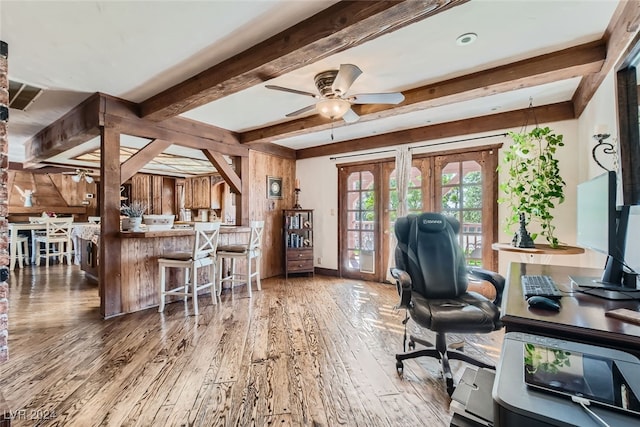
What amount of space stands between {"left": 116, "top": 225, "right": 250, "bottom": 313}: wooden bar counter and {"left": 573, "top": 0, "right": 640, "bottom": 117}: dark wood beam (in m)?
4.32

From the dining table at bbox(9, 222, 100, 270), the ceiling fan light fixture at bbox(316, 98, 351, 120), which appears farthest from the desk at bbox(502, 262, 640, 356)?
the dining table at bbox(9, 222, 100, 270)

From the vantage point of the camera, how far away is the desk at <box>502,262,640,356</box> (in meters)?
0.99

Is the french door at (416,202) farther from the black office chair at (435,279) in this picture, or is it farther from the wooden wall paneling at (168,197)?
the wooden wall paneling at (168,197)

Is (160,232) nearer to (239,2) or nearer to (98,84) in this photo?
(98,84)

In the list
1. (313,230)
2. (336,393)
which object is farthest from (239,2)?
(313,230)

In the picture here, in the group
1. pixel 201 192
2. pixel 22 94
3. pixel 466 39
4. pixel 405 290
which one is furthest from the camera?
pixel 201 192

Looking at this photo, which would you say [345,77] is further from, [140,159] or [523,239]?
[140,159]

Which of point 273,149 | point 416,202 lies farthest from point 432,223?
point 273,149

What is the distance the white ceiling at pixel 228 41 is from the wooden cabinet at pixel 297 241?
98.3 inches

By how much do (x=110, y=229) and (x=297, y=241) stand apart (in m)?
2.89

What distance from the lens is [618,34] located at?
6.38ft

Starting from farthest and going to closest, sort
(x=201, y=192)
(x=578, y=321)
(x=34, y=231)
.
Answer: (x=201, y=192) < (x=34, y=231) < (x=578, y=321)

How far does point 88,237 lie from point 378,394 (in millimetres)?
Answer: 5022

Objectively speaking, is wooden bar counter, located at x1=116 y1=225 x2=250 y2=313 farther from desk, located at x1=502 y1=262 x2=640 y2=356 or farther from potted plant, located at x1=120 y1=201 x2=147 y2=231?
desk, located at x1=502 y1=262 x2=640 y2=356
